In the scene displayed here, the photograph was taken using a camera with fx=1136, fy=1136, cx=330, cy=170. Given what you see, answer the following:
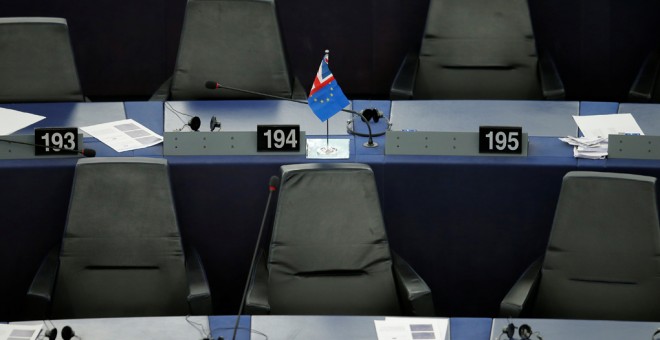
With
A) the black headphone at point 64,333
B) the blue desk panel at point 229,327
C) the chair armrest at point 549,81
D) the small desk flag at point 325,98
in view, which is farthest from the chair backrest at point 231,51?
the black headphone at point 64,333

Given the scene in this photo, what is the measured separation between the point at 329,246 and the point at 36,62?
1.81 m

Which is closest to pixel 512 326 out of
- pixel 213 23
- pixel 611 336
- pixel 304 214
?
pixel 611 336

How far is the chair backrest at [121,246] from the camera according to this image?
12.8ft

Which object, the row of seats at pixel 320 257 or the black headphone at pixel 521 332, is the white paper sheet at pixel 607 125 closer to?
the row of seats at pixel 320 257

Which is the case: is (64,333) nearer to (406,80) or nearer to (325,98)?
(325,98)

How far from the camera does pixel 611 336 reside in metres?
3.28

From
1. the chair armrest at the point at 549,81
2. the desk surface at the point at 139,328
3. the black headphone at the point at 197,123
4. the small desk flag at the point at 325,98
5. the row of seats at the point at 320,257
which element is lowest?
the desk surface at the point at 139,328

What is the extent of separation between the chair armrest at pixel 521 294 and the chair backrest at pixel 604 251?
41 millimetres

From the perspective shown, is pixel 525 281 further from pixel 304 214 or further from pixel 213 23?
pixel 213 23

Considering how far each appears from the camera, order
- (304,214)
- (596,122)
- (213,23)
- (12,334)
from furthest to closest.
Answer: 1. (213,23)
2. (596,122)
3. (304,214)
4. (12,334)

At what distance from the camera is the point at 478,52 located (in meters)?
5.43

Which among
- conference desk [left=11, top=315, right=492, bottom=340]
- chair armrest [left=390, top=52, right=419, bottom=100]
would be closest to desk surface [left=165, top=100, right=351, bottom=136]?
chair armrest [left=390, top=52, right=419, bottom=100]

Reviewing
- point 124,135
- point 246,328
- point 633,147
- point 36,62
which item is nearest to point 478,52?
point 633,147

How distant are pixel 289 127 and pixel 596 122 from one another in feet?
4.18
